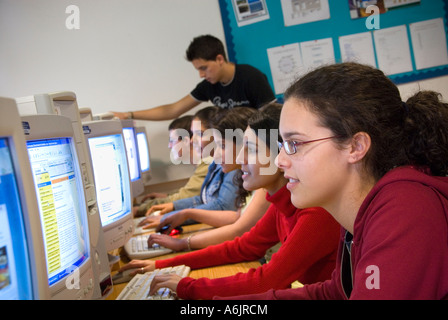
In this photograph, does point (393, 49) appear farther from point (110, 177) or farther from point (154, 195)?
point (110, 177)

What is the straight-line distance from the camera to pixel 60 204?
869 mm

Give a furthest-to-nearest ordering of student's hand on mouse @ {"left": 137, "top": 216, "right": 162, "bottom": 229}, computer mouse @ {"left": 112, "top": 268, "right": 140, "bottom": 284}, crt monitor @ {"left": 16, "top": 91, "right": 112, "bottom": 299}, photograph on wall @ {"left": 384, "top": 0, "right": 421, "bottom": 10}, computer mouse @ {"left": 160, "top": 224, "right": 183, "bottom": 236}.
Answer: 1. photograph on wall @ {"left": 384, "top": 0, "right": 421, "bottom": 10}
2. student's hand on mouse @ {"left": 137, "top": 216, "right": 162, "bottom": 229}
3. computer mouse @ {"left": 160, "top": 224, "right": 183, "bottom": 236}
4. computer mouse @ {"left": 112, "top": 268, "right": 140, "bottom": 284}
5. crt monitor @ {"left": 16, "top": 91, "right": 112, "bottom": 299}

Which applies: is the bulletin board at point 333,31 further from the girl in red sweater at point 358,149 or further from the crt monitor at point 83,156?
the girl in red sweater at point 358,149

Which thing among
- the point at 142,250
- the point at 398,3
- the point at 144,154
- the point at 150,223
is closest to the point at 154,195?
the point at 144,154

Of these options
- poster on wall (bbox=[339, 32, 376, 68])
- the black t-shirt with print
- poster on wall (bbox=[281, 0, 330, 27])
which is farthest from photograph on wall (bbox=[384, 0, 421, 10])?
the black t-shirt with print

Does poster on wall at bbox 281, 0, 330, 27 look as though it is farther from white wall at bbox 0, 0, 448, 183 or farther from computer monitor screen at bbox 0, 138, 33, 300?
computer monitor screen at bbox 0, 138, 33, 300

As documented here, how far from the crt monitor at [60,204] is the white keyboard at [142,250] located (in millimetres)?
672

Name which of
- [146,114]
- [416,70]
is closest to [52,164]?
[146,114]

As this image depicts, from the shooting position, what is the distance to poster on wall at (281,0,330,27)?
310cm

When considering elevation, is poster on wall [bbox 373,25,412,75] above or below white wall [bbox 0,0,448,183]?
below

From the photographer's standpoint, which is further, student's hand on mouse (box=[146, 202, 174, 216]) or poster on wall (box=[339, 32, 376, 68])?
poster on wall (box=[339, 32, 376, 68])

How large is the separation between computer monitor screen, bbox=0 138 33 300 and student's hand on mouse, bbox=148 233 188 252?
1053mm
